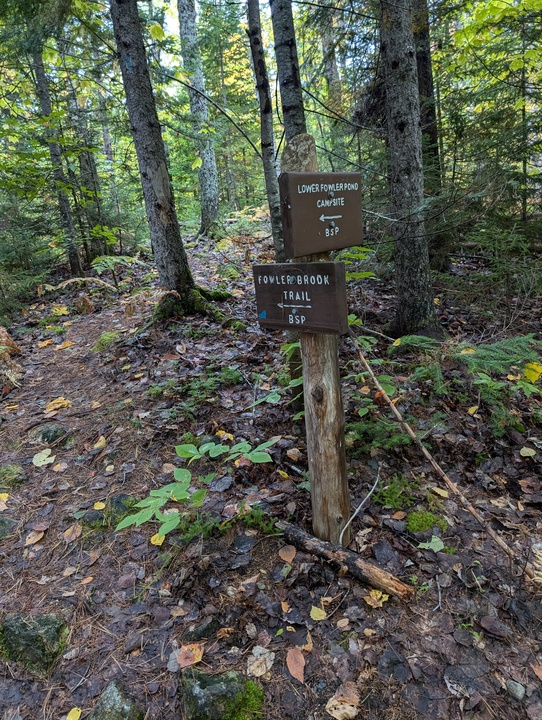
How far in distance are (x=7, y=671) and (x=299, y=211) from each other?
127 inches

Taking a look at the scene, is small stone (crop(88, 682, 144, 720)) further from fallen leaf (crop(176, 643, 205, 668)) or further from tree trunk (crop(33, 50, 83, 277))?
tree trunk (crop(33, 50, 83, 277))

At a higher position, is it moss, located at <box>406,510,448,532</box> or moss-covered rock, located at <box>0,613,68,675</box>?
moss, located at <box>406,510,448,532</box>

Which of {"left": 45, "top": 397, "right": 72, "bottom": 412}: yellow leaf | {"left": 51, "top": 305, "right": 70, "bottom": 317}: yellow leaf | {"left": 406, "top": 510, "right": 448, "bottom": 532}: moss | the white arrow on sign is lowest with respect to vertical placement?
{"left": 406, "top": 510, "right": 448, "bottom": 532}: moss

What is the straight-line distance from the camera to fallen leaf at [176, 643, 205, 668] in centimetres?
231

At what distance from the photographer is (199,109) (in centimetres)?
1257

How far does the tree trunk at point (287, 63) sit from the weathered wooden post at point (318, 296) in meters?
1.68

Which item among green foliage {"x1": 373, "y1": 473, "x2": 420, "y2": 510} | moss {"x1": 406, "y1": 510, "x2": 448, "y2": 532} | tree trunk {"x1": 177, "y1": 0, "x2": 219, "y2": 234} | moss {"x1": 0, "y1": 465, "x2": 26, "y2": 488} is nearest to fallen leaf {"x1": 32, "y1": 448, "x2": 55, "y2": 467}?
moss {"x1": 0, "y1": 465, "x2": 26, "y2": 488}

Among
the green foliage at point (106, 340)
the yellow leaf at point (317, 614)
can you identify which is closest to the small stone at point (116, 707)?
the yellow leaf at point (317, 614)

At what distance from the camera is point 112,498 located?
11.4ft

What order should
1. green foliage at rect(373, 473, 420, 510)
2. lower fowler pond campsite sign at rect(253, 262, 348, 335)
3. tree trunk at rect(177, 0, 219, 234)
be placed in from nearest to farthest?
lower fowler pond campsite sign at rect(253, 262, 348, 335) → green foliage at rect(373, 473, 420, 510) → tree trunk at rect(177, 0, 219, 234)

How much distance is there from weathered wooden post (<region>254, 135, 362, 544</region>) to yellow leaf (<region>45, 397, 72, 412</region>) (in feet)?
11.3

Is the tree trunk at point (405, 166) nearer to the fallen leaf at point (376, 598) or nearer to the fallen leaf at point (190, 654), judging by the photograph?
the fallen leaf at point (376, 598)

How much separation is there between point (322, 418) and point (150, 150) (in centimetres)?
505

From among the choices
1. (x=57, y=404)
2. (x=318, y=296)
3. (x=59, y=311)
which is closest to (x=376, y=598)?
(x=318, y=296)
